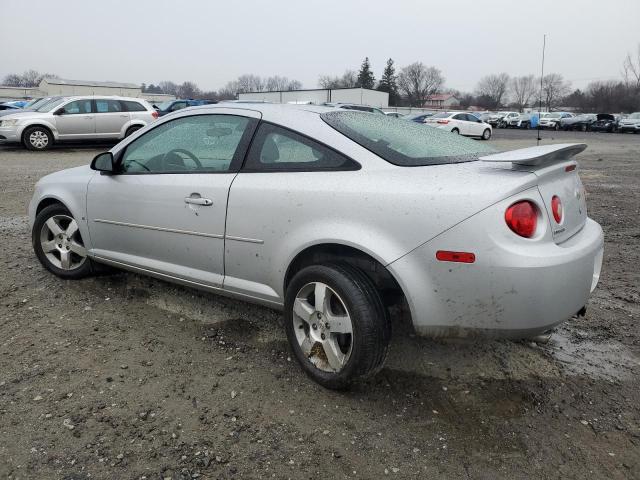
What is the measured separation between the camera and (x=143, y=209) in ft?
11.8

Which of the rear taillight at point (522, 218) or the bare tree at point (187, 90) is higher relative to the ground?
the bare tree at point (187, 90)

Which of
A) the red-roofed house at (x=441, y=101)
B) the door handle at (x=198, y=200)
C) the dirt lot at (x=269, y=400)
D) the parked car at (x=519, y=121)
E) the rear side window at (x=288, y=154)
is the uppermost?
the red-roofed house at (x=441, y=101)

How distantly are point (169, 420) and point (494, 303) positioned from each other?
1.64m

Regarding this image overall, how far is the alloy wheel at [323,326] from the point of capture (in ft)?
8.95

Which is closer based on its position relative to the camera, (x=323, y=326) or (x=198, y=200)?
(x=323, y=326)

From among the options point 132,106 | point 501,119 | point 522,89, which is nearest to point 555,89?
point 522,89

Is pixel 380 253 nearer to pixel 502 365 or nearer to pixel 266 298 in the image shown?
pixel 266 298

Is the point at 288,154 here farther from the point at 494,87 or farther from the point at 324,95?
the point at 494,87

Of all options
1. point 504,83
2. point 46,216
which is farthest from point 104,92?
point 504,83

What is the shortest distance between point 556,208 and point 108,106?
609 inches

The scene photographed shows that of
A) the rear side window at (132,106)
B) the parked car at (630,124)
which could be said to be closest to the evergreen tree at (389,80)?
the parked car at (630,124)

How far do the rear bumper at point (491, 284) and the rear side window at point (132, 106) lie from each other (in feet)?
50.2

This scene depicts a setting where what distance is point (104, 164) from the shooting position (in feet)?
12.6

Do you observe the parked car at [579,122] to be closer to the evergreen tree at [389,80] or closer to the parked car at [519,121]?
the parked car at [519,121]
